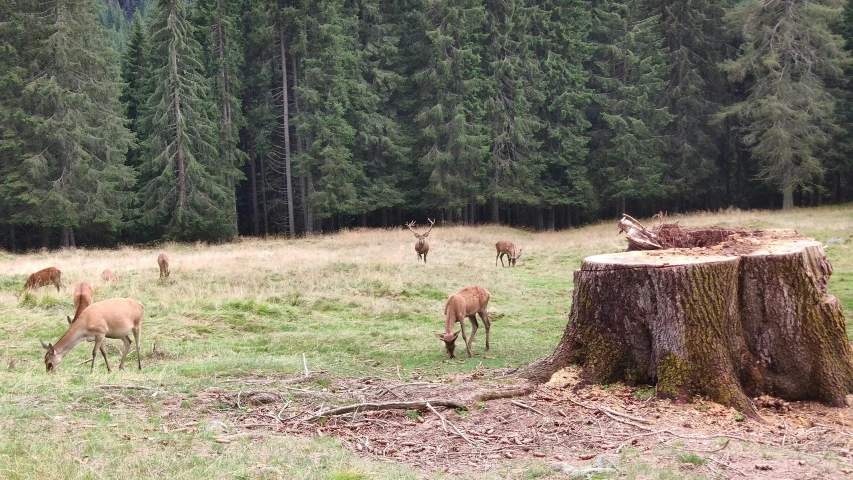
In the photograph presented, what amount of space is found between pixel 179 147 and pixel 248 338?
2555cm

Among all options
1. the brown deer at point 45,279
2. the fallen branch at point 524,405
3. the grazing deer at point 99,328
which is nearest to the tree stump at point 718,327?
the fallen branch at point 524,405

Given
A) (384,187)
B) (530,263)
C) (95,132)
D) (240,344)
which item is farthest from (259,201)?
(240,344)

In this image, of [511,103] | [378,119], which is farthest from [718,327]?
[511,103]

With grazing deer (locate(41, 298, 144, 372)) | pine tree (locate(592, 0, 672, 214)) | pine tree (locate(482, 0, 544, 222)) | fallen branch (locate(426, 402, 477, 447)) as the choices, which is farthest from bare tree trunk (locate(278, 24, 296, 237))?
fallen branch (locate(426, 402, 477, 447))

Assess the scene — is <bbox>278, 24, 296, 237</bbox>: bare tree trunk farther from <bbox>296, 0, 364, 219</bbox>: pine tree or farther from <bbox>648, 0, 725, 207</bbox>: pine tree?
<bbox>648, 0, 725, 207</bbox>: pine tree

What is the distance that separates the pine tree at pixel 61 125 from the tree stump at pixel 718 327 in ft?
100

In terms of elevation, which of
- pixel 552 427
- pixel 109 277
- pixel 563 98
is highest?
pixel 563 98

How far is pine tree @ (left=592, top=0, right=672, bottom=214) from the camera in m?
42.5

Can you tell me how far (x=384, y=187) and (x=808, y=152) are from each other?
2278 centimetres

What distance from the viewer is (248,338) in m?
12.5

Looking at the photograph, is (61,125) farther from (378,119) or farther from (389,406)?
(389,406)

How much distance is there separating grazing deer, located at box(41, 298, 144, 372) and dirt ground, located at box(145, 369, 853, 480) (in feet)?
11.0

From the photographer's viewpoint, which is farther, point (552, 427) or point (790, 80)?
point (790, 80)

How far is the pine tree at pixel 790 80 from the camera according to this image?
37.6 metres
